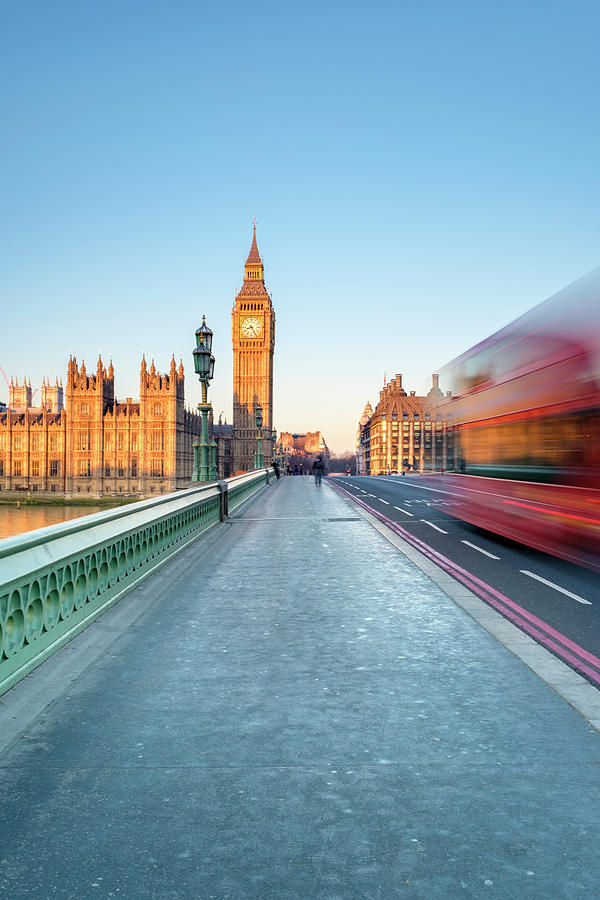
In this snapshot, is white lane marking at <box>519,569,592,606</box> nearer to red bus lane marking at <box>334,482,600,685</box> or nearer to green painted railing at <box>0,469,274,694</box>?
red bus lane marking at <box>334,482,600,685</box>

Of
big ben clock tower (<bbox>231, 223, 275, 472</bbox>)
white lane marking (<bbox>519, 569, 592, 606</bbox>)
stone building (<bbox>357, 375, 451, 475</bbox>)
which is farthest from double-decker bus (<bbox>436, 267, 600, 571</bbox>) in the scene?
big ben clock tower (<bbox>231, 223, 275, 472</bbox>)

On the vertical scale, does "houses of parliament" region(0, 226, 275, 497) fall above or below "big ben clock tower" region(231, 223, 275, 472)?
below

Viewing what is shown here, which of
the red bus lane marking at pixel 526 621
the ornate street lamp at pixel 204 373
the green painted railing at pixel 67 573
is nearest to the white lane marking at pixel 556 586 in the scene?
the red bus lane marking at pixel 526 621

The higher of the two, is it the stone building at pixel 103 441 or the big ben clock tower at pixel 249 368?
the big ben clock tower at pixel 249 368

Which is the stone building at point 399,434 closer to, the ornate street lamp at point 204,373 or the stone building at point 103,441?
the stone building at point 103,441

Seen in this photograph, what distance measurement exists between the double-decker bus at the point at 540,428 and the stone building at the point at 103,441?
11046 cm

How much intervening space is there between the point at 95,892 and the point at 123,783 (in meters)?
0.95

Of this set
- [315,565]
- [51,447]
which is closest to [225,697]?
[315,565]

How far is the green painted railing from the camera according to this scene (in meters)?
5.02

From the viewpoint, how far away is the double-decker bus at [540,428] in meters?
10.2

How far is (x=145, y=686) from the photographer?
539 centimetres

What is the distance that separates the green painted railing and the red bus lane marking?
15.0ft

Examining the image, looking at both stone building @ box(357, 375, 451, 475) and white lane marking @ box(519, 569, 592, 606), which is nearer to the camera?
white lane marking @ box(519, 569, 592, 606)

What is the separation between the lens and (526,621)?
7.47m
